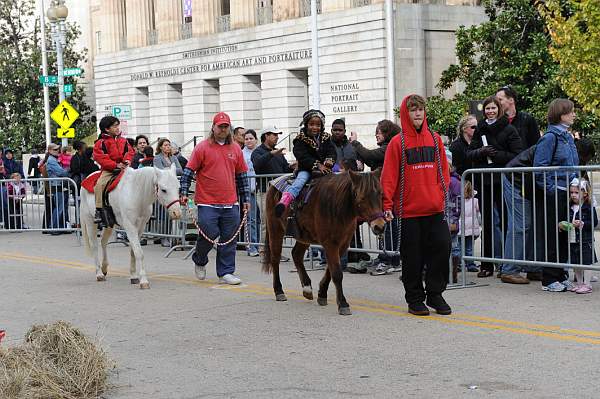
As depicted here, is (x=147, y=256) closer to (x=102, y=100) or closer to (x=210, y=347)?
(x=210, y=347)

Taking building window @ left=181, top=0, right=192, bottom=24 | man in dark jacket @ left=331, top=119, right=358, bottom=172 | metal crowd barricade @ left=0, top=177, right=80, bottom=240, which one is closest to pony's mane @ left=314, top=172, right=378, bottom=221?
man in dark jacket @ left=331, top=119, right=358, bottom=172

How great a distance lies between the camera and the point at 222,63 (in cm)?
5347

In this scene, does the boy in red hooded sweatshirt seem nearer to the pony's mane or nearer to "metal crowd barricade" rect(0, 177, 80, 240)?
the pony's mane

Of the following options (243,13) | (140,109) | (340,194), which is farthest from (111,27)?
(340,194)

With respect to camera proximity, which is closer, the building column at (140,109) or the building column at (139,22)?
→ the building column at (139,22)

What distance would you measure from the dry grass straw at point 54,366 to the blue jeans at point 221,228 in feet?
16.7

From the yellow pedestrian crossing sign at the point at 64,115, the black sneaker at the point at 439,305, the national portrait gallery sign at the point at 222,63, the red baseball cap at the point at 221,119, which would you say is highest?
the national portrait gallery sign at the point at 222,63

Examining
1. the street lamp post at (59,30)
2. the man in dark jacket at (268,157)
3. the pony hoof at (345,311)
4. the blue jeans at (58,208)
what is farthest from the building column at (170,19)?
the pony hoof at (345,311)

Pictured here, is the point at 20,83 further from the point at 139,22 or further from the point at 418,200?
the point at 418,200

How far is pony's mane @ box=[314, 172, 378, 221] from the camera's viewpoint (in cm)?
982

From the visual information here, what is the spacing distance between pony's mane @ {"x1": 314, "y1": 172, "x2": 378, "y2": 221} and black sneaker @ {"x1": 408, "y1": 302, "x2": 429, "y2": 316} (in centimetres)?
106

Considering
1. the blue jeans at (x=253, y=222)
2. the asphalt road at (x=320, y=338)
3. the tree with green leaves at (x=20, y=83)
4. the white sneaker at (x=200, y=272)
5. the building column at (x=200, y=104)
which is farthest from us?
the building column at (x=200, y=104)

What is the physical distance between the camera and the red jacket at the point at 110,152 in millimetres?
13648

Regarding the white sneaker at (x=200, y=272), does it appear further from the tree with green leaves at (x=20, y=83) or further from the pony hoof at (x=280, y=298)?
the tree with green leaves at (x=20, y=83)
